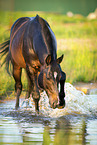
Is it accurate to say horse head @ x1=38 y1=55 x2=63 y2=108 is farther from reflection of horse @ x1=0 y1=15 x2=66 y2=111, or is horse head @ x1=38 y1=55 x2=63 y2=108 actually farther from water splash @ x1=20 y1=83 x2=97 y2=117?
water splash @ x1=20 y1=83 x2=97 y2=117

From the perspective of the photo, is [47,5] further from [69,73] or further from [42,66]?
[42,66]

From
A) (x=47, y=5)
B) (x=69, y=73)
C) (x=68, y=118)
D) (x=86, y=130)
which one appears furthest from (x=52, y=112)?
(x=47, y=5)

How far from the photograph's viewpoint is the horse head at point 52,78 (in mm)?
4562

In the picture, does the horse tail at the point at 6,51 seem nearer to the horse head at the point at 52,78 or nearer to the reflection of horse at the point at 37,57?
the reflection of horse at the point at 37,57

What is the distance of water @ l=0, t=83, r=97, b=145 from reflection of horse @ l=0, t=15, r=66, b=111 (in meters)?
0.32

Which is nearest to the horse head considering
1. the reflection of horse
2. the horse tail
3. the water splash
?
the reflection of horse

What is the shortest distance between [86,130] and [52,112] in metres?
1.36

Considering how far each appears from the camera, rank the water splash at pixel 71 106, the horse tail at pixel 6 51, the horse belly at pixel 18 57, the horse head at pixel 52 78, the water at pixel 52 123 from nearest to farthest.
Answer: the water at pixel 52 123 → the horse head at pixel 52 78 → the water splash at pixel 71 106 → the horse belly at pixel 18 57 → the horse tail at pixel 6 51

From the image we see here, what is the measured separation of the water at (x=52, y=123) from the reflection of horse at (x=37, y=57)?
319mm

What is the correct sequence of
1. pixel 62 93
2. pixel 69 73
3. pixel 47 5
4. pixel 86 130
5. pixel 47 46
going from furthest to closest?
pixel 47 5, pixel 69 73, pixel 47 46, pixel 62 93, pixel 86 130

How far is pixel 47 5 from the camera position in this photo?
29.6m

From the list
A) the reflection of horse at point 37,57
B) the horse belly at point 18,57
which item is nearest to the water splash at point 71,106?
the reflection of horse at point 37,57

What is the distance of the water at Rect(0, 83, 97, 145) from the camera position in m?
3.63

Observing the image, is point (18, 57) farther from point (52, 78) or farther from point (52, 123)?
point (52, 123)
